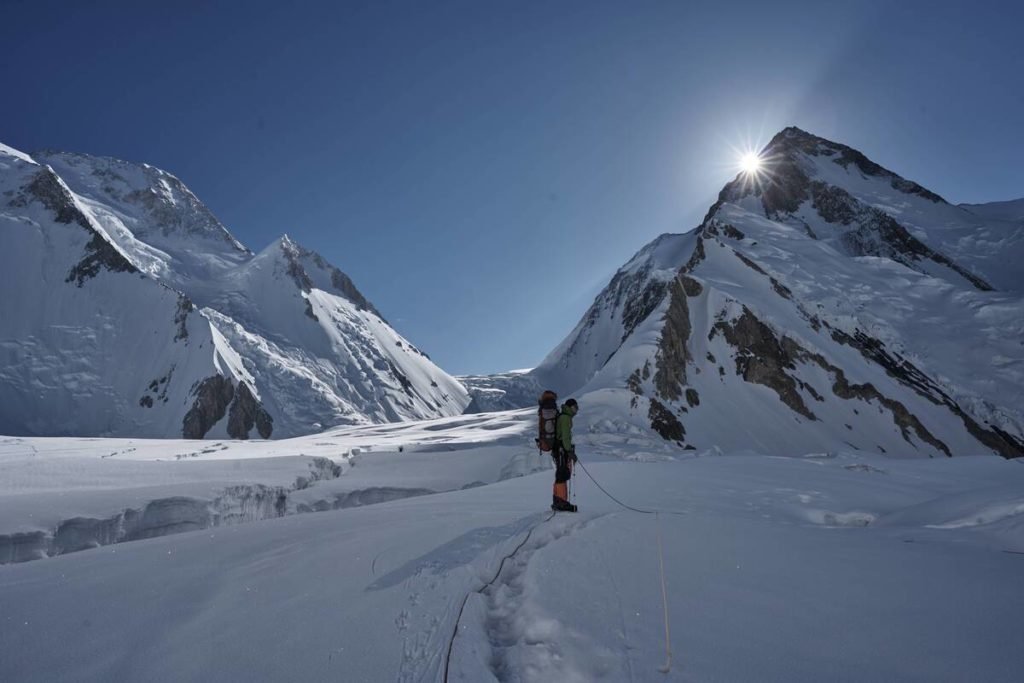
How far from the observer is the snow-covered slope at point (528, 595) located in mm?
2758

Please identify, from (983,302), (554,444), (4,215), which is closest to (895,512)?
(554,444)

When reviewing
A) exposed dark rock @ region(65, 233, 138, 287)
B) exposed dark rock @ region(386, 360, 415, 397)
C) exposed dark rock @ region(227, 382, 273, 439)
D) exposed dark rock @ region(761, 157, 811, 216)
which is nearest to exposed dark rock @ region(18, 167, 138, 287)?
exposed dark rock @ region(65, 233, 138, 287)

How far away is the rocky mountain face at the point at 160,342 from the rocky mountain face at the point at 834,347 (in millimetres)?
53795

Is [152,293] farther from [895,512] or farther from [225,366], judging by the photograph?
[895,512]

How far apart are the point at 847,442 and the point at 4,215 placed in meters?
113

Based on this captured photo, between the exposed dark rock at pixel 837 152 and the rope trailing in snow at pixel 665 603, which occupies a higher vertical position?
the exposed dark rock at pixel 837 152

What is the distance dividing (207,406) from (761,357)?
219 feet

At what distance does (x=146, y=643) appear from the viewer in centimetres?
299

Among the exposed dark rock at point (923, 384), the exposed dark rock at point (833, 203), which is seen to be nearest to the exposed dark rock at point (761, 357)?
the exposed dark rock at point (923, 384)

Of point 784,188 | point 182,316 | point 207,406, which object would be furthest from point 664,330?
point 182,316

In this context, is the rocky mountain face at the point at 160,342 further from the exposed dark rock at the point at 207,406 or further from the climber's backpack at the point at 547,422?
the climber's backpack at the point at 547,422

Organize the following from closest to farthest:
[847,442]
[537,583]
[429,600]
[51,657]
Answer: [51,657], [429,600], [537,583], [847,442]

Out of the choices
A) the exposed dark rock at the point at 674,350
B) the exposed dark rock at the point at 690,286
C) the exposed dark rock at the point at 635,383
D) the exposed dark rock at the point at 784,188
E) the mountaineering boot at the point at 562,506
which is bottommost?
the mountaineering boot at the point at 562,506

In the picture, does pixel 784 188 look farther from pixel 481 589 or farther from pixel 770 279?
pixel 481 589
